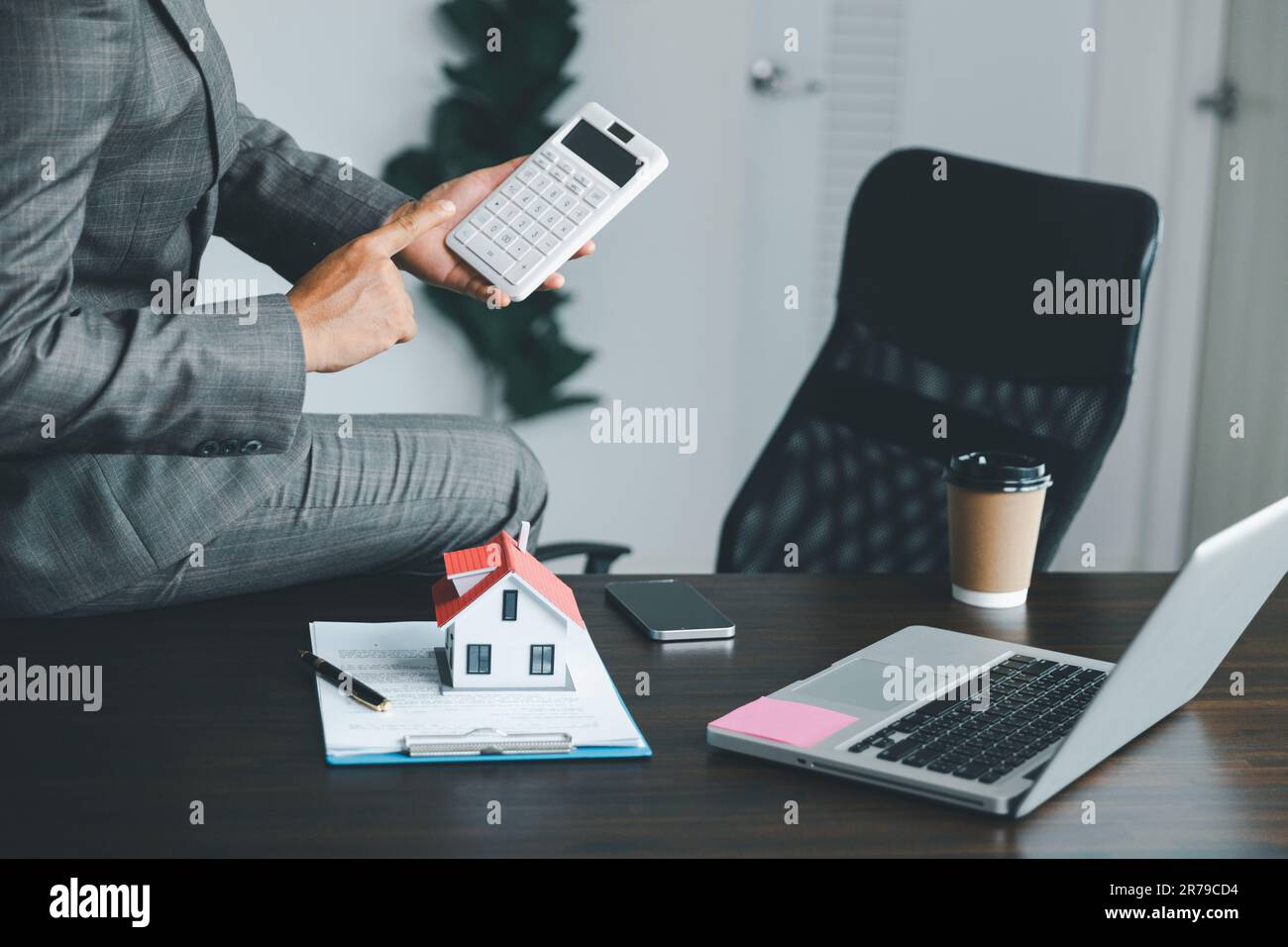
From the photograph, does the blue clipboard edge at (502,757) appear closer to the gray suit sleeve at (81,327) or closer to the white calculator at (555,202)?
the gray suit sleeve at (81,327)

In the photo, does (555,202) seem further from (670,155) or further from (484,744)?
(670,155)

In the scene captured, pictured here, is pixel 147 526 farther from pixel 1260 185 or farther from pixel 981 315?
pixel 1260 185

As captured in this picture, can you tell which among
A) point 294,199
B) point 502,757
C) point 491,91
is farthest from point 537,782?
point 491,91

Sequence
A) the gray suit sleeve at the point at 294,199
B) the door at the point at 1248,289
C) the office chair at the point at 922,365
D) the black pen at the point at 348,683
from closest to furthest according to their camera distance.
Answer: the black pen at the point at 348,683, the gray suit sleeve at the point at 294,199, the office chair at the point at 922,365, the door at the point at 1248,289

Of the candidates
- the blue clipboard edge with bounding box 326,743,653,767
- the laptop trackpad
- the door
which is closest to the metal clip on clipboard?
the blue clipboard edge with bounding box 326,743,653,767

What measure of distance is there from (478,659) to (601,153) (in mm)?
512

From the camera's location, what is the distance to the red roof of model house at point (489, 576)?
2.67 feet

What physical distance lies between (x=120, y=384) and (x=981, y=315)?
93 centimetres

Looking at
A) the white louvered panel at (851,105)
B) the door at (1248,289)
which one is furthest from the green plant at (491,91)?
the door at (1248,289)

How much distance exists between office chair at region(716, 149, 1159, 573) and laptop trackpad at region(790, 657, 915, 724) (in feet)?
1.92

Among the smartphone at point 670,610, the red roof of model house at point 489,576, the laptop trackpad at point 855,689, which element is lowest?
the smartphone at point 670,610

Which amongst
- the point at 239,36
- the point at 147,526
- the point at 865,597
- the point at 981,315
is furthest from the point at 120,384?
the point at 239,36

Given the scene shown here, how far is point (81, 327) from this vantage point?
88cm

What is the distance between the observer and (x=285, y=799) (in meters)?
0.69
